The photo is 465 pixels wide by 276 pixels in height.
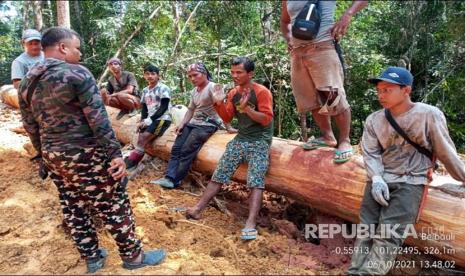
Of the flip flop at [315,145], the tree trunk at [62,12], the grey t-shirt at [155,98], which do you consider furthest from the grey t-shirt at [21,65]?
the flip flop at [315,145]

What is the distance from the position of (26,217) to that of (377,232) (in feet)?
11.9

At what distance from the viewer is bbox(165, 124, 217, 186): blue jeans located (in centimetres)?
486

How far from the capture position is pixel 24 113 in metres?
2.96

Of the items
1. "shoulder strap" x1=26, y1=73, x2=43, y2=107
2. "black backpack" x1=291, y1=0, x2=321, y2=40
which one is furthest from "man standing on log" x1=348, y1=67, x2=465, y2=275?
"shoulder strap" x1=26, y1=73, x2=43, y2=107

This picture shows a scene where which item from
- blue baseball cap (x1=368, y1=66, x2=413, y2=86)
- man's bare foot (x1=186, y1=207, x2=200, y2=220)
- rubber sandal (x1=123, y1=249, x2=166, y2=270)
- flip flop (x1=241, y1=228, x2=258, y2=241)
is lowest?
man's bare foot (x1=186, y1=207, x2=200, y2=220)

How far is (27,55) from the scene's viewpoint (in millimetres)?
5527

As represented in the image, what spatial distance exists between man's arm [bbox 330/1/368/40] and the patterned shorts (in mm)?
1304

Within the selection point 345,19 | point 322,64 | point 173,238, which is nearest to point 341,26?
point 345,19

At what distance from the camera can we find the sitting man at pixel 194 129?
4.87 m

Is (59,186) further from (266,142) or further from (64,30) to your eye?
(266,142)

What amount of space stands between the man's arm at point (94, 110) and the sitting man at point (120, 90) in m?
3.45

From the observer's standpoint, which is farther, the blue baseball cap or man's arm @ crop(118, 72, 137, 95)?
man's arm @ crop(118, 72, 137, 95)

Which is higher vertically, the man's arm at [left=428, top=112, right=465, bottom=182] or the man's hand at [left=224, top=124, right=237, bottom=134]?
the man's arm at [left=428, top=112, right=465, bottom=182]

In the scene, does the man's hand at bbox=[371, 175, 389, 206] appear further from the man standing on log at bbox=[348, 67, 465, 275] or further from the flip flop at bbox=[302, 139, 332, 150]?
the flip flop at bbox=[302, 139, 332, 150]
